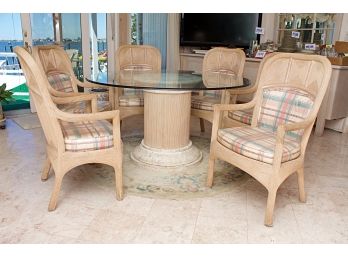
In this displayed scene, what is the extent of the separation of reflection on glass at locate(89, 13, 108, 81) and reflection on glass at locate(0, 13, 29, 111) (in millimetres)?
1008

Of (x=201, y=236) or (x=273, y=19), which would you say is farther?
(x=273, y=19)

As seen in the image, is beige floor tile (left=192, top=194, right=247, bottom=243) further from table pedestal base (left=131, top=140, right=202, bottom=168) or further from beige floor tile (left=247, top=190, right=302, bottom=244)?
table pedestal base (left=131, top=140, right=202, bottom=168)

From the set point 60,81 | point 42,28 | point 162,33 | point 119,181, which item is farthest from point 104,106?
point 162,33

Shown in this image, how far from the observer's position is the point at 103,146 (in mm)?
1892

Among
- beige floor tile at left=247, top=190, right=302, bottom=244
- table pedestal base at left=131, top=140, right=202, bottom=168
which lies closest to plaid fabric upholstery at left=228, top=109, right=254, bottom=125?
table pedestal base at left=131, top=140, right=202, bottom=168

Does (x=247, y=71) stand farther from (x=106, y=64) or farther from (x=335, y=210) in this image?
(x=335, y=210)

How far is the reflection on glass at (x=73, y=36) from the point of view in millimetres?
4367

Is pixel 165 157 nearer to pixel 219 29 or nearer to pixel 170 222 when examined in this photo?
pixel 170 222

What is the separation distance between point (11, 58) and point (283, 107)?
4.23 meters

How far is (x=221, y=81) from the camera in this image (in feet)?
8.27

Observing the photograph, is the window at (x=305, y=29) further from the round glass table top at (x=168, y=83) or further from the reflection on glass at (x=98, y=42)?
the reflection on glass at (x=98, y=42)

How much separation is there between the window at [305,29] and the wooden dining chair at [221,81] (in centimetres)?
146

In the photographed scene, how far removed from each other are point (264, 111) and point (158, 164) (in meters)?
0.92
